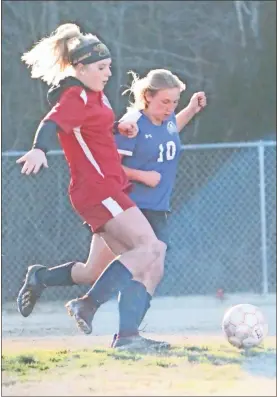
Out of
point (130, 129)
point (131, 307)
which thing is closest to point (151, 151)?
point (130, 129)

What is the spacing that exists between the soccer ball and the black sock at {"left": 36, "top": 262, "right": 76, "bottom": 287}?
0.46 meters

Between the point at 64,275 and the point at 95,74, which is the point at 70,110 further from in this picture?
the point at 64,275

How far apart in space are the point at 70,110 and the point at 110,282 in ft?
1.31

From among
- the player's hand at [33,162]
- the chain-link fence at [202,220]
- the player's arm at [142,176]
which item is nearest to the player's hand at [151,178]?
the player's arm at [142,176]

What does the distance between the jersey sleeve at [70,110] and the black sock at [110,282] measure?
1.03 feet

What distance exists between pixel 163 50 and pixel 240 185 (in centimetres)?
118

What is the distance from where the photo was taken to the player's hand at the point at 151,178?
2111 millimetres

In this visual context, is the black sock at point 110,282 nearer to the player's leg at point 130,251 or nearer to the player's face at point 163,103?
the player's leg at point 130,251

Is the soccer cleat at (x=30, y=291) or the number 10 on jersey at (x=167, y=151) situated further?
the soccer cleat at (x=30, y=291)

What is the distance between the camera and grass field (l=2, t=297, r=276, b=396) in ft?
7.11

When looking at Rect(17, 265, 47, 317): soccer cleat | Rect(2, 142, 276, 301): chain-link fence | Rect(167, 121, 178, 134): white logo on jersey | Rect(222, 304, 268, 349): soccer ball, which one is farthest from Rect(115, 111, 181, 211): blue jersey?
Rect(2, 142, 276, 301): chain-link fence

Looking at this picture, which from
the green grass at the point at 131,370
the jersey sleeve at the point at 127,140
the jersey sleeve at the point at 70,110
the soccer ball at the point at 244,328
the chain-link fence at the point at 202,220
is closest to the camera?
the jersey sleeve at the point at 70,110

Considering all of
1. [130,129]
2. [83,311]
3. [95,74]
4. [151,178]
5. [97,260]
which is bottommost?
[83,311]

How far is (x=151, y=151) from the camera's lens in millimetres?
2107
